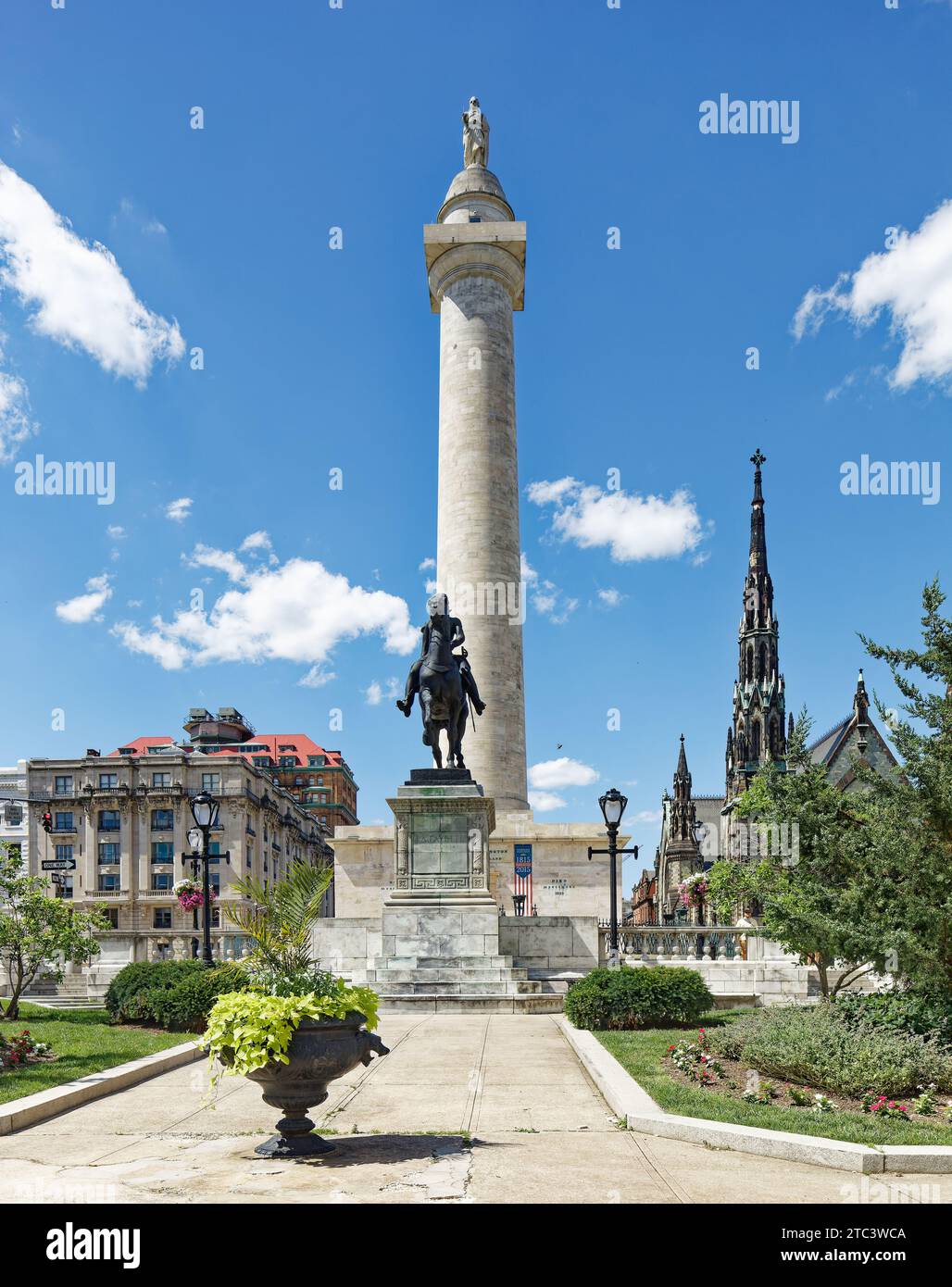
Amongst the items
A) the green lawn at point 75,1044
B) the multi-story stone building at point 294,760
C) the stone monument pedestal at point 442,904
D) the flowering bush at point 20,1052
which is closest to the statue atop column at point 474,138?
the stone monument pedestal at point 442,904

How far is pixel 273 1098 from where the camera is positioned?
871 cm

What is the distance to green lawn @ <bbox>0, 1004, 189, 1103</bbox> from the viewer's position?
1295 cm

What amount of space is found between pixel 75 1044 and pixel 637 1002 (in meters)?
9.05

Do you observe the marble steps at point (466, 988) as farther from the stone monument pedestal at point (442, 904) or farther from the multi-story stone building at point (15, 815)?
the multi-story stone building at point (15, 815)

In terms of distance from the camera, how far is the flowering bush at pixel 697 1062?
12.0 m

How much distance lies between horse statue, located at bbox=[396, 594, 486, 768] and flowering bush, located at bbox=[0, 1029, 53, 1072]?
11540 millimetres

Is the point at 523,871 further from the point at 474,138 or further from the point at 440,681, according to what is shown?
the point at 474,138

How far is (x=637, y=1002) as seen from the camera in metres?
17.4

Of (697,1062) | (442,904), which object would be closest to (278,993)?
(697,1062)

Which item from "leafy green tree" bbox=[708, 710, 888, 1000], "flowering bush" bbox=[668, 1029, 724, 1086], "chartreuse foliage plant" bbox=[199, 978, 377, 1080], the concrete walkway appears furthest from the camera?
"leafy green tree" bbox=[708, 710, 888, 1000]

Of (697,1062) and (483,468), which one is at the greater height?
(483,468)

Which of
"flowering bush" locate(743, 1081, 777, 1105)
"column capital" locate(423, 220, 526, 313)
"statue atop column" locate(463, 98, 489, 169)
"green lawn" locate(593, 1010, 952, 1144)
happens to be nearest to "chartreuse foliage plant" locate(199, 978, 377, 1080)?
"green lawn" locate(593, 1010, 952, 1144)

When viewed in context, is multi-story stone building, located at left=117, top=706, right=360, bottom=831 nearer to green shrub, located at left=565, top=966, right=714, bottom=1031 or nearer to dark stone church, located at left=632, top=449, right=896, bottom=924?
dark stone church, located at left=632, top=449, right=896, bottom=924
